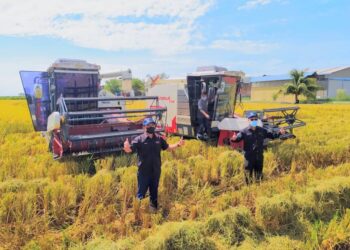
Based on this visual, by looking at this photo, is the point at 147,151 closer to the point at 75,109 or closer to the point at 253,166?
the point at 253,166

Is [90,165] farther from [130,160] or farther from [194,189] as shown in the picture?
[194,189]

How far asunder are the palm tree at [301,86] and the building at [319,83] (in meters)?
4.00

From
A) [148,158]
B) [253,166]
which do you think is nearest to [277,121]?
[253,166]

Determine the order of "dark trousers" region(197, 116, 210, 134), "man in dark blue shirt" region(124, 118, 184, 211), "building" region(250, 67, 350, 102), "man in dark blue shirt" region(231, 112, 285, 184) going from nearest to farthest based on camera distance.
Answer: "man in dark blue shirt" region(124, 118, 184, 211) → "man in dark blue shirt" region(231, 112, 285, 184) → "dark trousers" region(197, 116, 210, 134) → "building" region(250, 67, 350, 102)

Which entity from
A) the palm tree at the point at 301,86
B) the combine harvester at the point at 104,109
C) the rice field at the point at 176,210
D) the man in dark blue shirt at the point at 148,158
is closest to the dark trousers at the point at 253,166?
the rice field at the point at 176,210

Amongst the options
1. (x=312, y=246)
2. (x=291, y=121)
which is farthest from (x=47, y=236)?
(x=291, y=121)

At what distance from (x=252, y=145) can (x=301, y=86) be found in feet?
135

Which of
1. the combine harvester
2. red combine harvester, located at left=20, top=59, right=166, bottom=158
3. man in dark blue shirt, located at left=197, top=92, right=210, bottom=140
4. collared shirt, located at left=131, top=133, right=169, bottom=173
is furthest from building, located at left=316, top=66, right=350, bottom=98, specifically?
collared shirt, located at left=131, top=133, right=169, bottom=173

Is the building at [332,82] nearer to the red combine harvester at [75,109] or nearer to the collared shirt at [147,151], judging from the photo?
the red combine harvester at [75,109]

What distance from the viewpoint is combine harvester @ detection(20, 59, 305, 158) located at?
22.6ft

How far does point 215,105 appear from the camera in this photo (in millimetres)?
9398

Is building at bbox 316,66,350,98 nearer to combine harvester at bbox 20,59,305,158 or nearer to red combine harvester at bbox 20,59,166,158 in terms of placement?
combine harvester at bbox 20,59,305,158

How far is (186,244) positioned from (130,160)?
3.50 meters

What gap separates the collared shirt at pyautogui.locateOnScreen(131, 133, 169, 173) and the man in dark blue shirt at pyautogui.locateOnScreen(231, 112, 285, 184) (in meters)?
1.55
